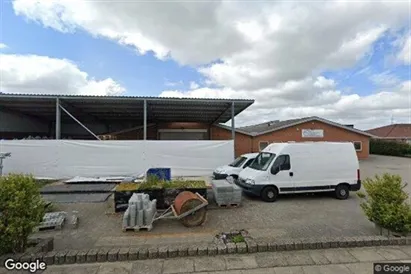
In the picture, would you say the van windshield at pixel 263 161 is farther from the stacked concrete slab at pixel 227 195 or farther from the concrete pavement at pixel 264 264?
the concrete pavement at pixel 264 264

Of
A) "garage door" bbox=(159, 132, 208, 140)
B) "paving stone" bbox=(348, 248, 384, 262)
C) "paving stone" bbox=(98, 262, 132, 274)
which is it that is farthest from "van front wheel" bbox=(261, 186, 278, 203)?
"garage door" bbox=(159, 132, 208, 140)

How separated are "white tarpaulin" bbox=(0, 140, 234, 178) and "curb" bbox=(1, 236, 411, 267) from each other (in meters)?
9.74

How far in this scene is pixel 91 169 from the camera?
542 inches

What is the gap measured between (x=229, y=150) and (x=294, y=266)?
1065 cm

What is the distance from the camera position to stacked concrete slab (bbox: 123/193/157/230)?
225 inches

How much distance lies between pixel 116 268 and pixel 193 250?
122cm

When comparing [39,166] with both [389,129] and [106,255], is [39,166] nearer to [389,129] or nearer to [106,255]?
[106,255]

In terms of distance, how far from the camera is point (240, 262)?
415cm

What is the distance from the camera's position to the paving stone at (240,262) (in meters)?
4.02

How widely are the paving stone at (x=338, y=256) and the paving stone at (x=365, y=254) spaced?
0.32ft

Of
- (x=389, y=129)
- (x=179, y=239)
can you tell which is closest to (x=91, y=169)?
(x=179, y=239)

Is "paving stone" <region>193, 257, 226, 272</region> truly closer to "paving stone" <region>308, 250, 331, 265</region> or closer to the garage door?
"paving stone" <region>308, 250, 331, 265</region>

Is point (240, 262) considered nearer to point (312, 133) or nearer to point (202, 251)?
point (202, 251)
